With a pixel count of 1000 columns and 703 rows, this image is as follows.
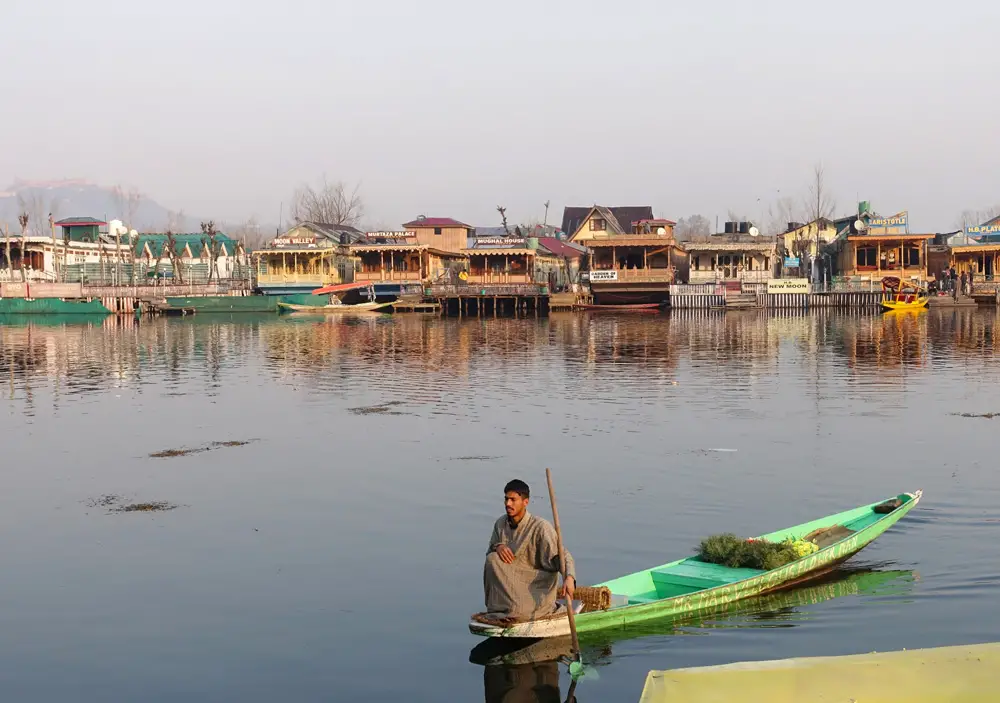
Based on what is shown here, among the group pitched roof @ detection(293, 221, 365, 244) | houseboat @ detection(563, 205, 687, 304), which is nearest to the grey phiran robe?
houseboat @ detection(563, 205, 687, 304)

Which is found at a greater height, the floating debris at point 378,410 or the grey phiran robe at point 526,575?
the grey phiran robe at point 526,575

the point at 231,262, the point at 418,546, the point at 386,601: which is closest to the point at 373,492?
the point at 418,546

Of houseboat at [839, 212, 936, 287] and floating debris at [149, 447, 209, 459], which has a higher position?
houseboat at [839, 212, 936, 287]

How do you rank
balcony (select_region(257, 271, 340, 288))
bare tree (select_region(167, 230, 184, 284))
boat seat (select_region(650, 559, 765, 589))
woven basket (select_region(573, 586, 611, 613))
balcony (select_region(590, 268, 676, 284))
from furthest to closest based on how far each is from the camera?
bare tree (select_region(167, 230, 184, 284)) < balcony (select_region(257, 271, 340, 288)) < balcony (select_region(590, 268, 676, 284)) < boat seat (select_region(650, 559, 765, 589)) < woven basket (select_region(573, 586, 611, 613))

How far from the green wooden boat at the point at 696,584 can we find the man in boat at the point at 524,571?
15 cm

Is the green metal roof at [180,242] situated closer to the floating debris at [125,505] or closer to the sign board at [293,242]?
the sign board at [293,242]

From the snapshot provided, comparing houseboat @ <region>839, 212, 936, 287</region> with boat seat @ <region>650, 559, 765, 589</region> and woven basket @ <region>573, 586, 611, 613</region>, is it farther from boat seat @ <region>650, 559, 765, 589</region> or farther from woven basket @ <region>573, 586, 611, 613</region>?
woven basket @ <region>573, 586, 611, 613</region>

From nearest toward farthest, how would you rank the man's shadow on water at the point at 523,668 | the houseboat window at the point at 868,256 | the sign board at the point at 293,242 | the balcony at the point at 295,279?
1. the man's shadow on water at the point at 523,668
2. the houseboat window at the point at 868,256
3. the sign board at the point at 293,242
4. the balcony at the point at 295,279

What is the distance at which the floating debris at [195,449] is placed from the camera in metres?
22.4

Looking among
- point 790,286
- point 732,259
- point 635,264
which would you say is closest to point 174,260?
point 635,264

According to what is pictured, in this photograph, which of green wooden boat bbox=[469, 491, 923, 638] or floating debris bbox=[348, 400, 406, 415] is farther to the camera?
floating debris bbox=[348, 400, 406, 415]

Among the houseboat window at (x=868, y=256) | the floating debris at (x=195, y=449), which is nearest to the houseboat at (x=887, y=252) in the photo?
the houseboat window at (x=868, y=256)

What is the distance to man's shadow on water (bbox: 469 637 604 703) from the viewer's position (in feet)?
33.2

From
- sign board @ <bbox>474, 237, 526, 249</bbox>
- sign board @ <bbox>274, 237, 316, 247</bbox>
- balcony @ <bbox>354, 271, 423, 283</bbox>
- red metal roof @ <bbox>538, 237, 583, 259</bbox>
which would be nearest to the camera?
sign board @ <bbox>474, 237, 526, 249</bbox>
